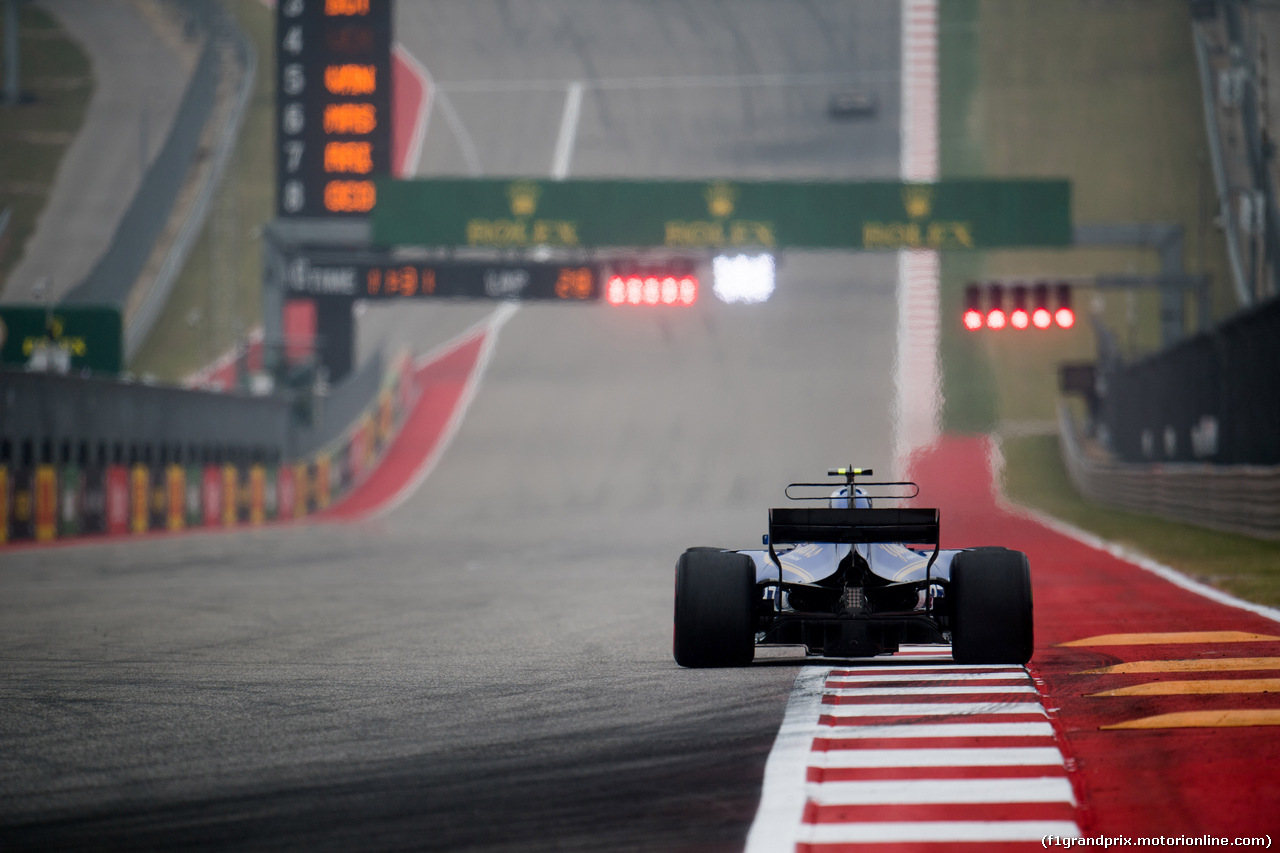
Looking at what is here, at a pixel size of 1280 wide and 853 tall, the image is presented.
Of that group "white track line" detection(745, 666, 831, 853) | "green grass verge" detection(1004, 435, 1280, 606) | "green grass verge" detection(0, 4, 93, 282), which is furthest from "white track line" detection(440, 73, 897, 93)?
"white track line" detection(745, 666, 831, 853)

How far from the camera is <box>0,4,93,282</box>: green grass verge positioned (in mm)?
59938

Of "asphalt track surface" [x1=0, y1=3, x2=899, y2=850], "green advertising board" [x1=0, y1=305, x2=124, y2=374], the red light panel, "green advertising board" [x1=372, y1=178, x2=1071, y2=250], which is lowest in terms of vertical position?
"asphalt track surface" [x1=0, y1=3, x2=899, y2=850]

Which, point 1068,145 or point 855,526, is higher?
point 1068,145

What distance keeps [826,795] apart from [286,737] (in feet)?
9.41

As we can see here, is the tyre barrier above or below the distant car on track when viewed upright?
below

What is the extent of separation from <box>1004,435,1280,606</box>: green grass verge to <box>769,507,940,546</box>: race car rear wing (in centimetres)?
578

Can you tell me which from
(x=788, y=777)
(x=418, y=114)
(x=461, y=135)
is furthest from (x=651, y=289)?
(x=418, y=114)

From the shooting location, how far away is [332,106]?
138 ft

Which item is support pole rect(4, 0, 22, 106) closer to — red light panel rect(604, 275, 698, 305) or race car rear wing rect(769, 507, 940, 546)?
red light panel rect(604, 275, 698, 305)

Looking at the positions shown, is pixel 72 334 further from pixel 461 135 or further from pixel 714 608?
pixel 461 135

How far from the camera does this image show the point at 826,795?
21.5 ft

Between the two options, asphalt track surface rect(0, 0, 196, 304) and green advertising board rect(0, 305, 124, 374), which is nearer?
green advertising board rect(0, 305, 124, 374)

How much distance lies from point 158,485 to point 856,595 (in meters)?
26.1

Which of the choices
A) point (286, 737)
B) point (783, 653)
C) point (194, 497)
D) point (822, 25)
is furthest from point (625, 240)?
point (822, 25)
